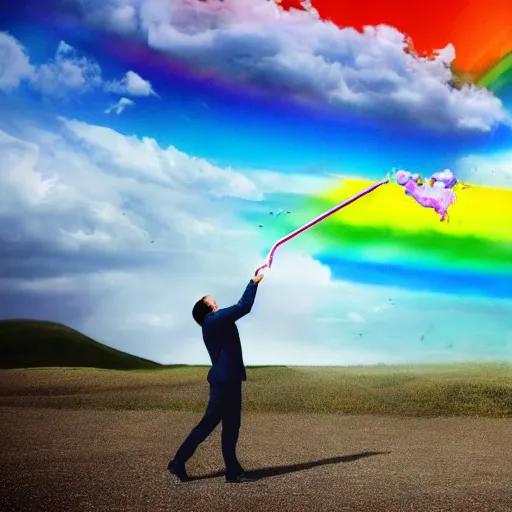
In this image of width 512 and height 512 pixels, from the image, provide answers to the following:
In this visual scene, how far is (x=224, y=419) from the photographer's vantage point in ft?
33.8

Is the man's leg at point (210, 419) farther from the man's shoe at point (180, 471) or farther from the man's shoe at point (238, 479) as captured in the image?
the man's shoe at point (238, 479)

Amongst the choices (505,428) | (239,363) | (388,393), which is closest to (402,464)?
(239,363)

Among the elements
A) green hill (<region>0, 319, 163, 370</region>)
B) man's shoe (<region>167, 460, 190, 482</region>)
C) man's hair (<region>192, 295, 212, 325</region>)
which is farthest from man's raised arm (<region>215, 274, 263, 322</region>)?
green hill (<region>0, 319, 163, 370</region>)

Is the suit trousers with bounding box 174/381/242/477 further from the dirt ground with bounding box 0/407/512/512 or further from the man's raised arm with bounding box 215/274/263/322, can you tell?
the man's raised arm with bounding box 215/274/263/322

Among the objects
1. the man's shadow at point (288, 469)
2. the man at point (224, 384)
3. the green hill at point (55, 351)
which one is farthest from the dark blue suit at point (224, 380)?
the green hill at point (55, 351)

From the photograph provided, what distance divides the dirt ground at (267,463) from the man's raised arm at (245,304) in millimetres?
2184

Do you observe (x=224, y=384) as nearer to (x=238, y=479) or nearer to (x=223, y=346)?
(x=223, y=346)

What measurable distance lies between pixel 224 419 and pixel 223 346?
3.19 feet

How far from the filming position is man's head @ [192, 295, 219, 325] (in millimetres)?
10438

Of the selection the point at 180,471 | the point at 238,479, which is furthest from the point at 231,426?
the point at 180,471

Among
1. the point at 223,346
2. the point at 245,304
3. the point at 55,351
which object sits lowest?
the point at 223,346

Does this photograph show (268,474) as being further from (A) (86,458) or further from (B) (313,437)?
(B) (313,437)

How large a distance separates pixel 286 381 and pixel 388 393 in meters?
3.45

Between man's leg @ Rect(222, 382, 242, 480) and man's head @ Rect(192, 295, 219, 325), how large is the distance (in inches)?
39.1
